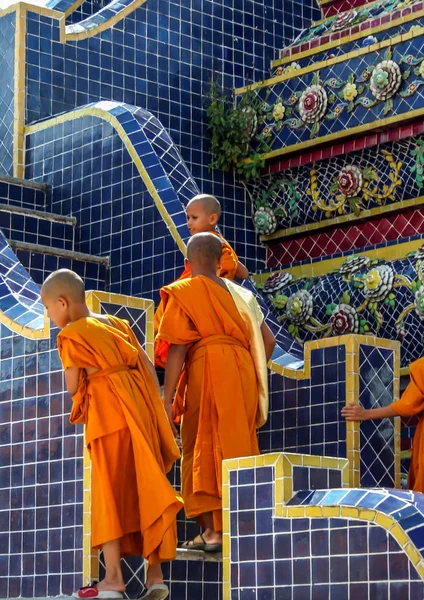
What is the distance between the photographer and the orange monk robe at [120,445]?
9.51 m

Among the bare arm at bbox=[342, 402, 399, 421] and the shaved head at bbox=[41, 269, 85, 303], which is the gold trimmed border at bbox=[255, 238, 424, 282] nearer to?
the bare arm at bbox=[342, 402, 399, 421]

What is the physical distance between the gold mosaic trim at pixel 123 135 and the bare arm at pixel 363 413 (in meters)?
2.01

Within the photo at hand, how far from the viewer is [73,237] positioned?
1356 cm

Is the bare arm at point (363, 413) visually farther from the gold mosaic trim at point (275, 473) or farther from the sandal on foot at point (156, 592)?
the sandal on foot at point (156, 592)

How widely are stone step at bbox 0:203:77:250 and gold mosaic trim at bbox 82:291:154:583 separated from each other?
2.99 metres

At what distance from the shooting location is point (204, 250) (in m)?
10.7

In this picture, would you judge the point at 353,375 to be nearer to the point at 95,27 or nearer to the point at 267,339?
the point at 267,339

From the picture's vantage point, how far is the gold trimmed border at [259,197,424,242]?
542 inches

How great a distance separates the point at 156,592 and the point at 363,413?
6.89 ft

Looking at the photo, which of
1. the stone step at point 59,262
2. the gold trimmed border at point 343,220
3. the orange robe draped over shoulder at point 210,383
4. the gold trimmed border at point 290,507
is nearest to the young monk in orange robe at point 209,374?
the orange robe draped over shoulder at point 210,383

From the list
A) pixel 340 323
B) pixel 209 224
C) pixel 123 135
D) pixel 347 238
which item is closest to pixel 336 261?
pixel 347 238

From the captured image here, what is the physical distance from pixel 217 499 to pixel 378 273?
3.48 meters

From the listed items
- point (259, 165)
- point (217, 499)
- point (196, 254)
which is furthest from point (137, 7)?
point (217, 499)

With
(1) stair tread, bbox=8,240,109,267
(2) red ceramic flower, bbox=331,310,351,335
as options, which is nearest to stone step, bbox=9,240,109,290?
(1) stair tread, bbox=8,240,109,267
